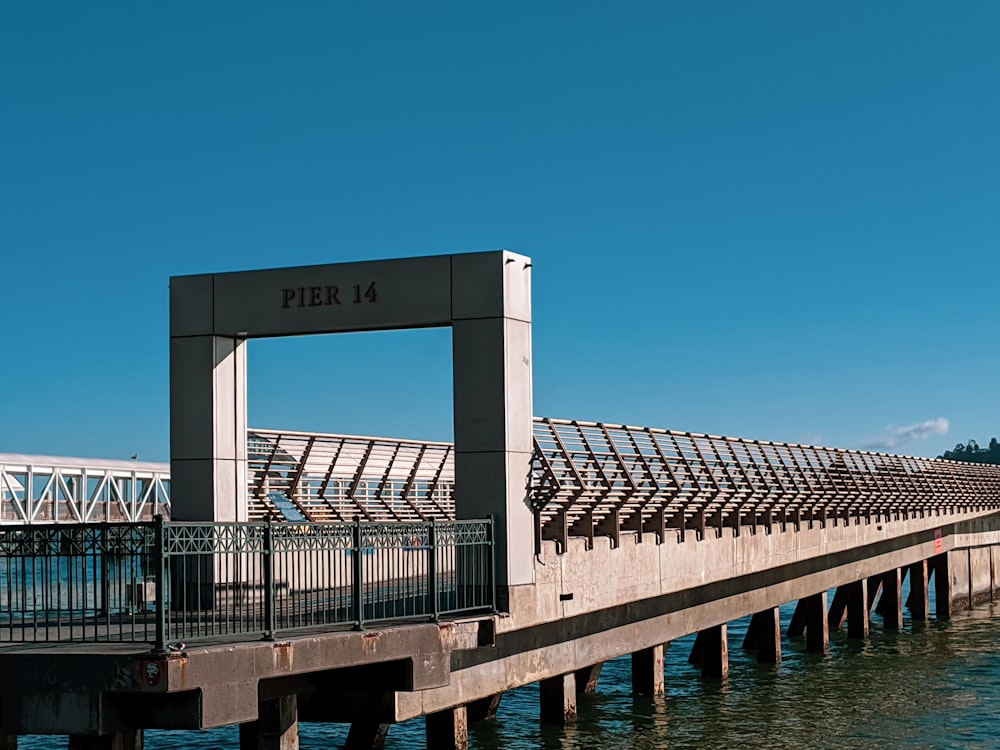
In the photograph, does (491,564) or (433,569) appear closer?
(433,569)

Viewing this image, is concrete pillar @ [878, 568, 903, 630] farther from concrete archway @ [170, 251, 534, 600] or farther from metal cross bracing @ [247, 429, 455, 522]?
concrete archway @ [170, 251, 534, 600]

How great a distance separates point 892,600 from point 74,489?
4184 centimetres

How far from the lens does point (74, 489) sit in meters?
68.9

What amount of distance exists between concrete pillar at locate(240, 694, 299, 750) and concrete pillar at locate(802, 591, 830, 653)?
76.0ft

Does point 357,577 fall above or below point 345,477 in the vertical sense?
below

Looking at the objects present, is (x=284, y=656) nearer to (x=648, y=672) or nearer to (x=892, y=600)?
(x=648, y=672)

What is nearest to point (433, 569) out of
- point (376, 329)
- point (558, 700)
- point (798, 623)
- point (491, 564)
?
point (491, 564)

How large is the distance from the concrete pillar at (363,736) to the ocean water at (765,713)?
9.85 ft

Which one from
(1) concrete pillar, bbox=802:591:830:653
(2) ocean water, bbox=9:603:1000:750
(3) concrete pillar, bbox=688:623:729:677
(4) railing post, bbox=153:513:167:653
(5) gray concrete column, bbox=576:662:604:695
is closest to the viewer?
(4) railing post, bbox=153:513:167:653

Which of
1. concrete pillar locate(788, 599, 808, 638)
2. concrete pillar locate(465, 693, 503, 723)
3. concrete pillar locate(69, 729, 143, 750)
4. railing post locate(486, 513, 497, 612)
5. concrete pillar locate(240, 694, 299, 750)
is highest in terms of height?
railing post locate(486, 513, 497, 612)

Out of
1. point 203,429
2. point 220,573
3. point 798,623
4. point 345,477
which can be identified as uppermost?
point 203,429

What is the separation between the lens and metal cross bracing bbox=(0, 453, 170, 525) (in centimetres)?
6322

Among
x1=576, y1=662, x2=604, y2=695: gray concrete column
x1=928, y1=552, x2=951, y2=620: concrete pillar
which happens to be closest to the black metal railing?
x1=576, y1=662, x2=604, y2=695: gray concrete column

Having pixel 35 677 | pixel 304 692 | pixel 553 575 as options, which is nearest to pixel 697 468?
pixel 553 575
